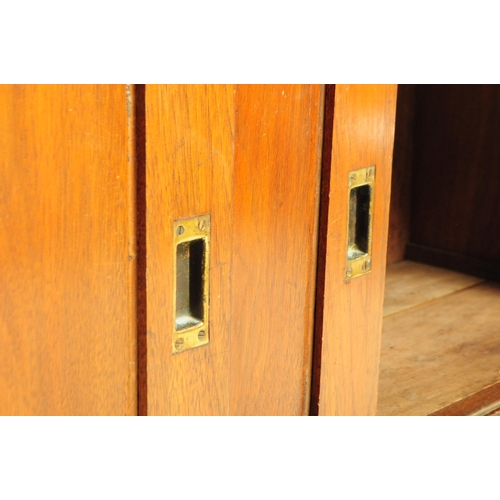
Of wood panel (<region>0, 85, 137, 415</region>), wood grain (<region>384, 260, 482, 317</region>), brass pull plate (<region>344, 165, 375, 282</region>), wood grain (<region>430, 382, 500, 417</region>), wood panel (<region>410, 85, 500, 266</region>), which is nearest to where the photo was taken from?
wood panel (<region>0, 85, 137, 415</region>)

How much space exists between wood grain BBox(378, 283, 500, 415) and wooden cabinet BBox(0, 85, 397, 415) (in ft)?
1.49

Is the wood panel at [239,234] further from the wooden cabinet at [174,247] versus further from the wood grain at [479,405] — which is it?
the wood grain at [479,405]

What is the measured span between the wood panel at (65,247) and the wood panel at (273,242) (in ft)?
0.55

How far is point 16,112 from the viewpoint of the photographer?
25.6 inches

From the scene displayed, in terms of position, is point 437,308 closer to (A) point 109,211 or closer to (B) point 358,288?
(B) point 358,288

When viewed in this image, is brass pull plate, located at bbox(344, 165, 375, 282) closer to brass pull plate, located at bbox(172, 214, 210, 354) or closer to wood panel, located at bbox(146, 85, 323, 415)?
wood panel, located at bbox(146, 85, 323, 415)

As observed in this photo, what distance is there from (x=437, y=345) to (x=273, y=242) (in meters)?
1.01

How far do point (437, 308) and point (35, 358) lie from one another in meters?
1.54

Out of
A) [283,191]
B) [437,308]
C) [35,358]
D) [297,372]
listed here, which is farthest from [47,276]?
[437,308]

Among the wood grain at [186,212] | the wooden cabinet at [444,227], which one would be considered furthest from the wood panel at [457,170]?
the wood grain at [186,212]

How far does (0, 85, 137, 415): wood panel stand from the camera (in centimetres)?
67

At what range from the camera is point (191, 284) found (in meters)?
0.86

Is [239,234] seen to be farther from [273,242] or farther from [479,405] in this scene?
[479,405]

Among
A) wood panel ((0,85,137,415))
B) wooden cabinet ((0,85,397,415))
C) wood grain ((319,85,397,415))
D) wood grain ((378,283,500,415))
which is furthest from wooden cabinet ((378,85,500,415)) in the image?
wood panel ((0,85,137,415))
